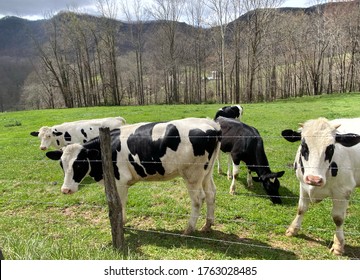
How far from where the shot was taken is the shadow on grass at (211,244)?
4492 millimetres

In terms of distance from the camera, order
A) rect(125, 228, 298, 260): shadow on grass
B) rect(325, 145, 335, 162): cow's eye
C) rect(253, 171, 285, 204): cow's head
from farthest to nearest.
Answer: rect(253, 171, 285, 204): cow's head, rect(125, 228, 298, 260): shadow on grass, rect(325, 145, 335, 162): cow's eye

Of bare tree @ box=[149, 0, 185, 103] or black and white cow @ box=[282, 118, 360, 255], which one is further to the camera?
bare tree @ box=[149, 0, 185, 103]

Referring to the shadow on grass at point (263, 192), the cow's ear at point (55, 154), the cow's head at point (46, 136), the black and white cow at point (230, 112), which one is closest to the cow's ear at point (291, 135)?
the shadow on grass at point (263, 192)

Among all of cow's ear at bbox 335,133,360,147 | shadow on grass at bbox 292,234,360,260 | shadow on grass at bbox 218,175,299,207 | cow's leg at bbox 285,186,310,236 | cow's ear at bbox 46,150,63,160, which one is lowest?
shadow on grass at bbox 292,234,360,260

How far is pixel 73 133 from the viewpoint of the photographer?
10.4 metres

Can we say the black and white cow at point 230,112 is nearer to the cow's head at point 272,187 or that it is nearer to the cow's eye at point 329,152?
the cow's head at point 272,187

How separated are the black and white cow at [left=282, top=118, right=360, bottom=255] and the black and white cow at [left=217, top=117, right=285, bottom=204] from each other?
61.4 inches

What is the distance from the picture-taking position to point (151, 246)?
192 inches

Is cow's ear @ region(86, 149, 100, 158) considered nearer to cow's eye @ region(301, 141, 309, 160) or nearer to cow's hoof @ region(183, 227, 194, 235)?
cow's hoof @ region(183, 227, 194, 235)

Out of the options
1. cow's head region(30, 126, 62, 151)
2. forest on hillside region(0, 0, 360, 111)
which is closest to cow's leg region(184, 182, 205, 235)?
cow's head region(30, 126, 62, 151)

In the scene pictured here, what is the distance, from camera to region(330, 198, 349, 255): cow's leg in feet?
14.4

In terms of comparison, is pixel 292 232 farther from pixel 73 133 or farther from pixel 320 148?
pixel 73 133

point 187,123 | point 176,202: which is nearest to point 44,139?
point 176,202

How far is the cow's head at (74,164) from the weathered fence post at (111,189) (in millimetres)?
1496
